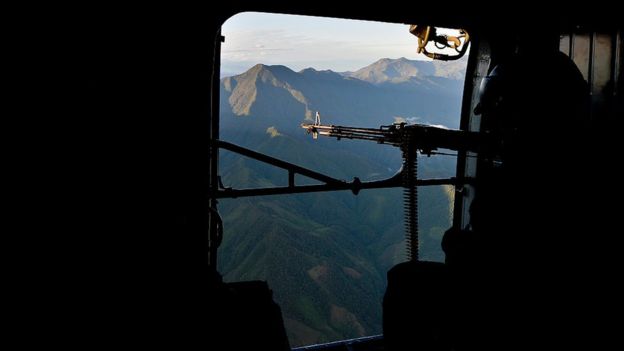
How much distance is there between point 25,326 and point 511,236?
3.65m

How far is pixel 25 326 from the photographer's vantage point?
107 inches

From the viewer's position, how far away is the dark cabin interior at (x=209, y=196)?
2.89m

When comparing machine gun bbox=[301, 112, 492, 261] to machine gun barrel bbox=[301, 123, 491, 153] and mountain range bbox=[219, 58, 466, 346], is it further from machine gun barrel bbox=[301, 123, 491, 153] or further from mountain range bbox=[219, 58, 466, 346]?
mountain range bbox=[219, 58, 466, 346]

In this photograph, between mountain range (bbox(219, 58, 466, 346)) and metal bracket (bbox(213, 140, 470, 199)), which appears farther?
mountain range (bbox(219, 58, 466, 346))

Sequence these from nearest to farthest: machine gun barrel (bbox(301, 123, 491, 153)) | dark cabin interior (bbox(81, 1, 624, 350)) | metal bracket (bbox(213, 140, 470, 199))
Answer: dark cabin interior (bbox(81, 1, 624, 350)), metal bracket (bbox(213, 140, 470, 199)), machine gun barrel (bbox(301, 123, 491, 153))

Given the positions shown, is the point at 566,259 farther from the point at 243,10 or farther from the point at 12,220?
the point at 12,220

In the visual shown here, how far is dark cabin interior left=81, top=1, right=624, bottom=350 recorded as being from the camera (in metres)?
2.89

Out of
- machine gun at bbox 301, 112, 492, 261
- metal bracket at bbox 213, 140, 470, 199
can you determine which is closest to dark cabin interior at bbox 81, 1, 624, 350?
metal bracket at bbox 213, 140, 470, 199

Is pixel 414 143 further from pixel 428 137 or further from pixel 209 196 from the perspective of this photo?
pixel 209 196

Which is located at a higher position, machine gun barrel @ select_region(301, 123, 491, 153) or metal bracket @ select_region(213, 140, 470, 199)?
machine gun barrel @ select_region(301, 123, 491, 153)

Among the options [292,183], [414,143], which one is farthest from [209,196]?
[414,143]

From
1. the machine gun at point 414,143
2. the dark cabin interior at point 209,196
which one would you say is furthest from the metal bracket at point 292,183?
the dark cabin interior at point 209,196

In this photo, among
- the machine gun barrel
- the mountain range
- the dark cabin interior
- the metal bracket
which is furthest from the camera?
the mountain range

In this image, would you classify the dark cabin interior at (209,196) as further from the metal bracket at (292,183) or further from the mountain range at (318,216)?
the mountain range at (318,216)
